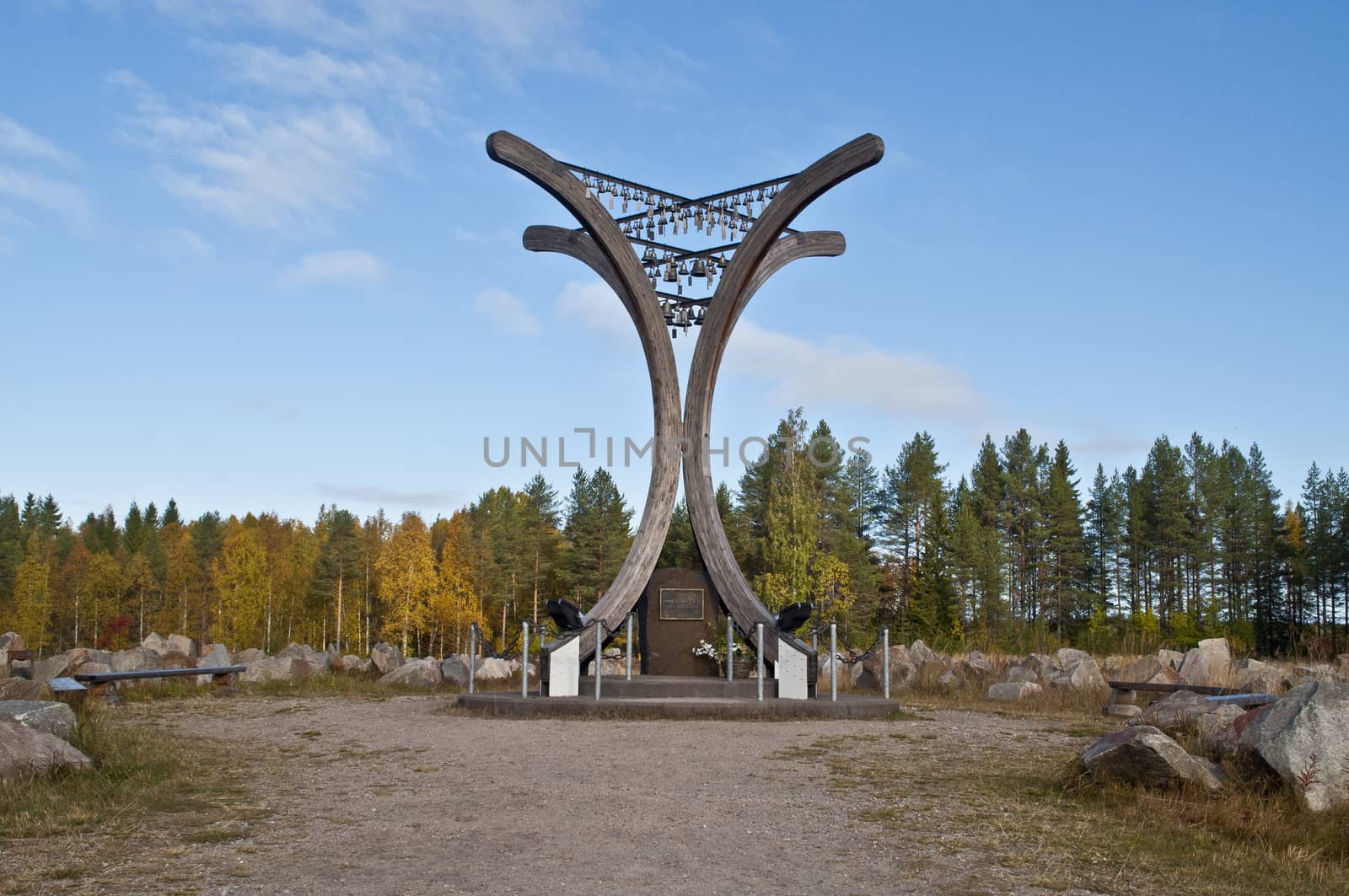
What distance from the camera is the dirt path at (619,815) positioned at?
4.79 metres

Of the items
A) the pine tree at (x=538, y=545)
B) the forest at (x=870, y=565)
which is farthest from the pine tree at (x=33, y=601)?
the pine tree at (x=538, y=545)

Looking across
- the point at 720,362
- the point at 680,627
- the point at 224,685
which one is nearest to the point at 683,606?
the point at 680,627

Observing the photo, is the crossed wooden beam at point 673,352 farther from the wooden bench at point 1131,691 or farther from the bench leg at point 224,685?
the bench leg at point 224,685

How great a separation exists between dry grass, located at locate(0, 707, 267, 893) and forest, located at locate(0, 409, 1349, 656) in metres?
30.7

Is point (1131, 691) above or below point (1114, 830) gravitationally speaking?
below

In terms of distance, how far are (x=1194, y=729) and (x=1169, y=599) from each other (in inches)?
1865

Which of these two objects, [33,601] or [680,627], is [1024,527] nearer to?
[680,627]

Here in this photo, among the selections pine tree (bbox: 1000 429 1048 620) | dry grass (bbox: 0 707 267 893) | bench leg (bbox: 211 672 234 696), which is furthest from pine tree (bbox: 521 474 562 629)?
dry grass (bbox: 0 707 267 893)

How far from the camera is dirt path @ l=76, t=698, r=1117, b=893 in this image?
479 cm

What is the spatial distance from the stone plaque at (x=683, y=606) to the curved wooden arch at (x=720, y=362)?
0.44m

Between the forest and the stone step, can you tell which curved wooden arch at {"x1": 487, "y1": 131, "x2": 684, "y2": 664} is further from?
the forest

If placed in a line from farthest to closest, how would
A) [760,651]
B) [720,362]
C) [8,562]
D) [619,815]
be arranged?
[8,562]
[720,362]
[760,651]
[619,815]

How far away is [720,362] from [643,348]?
1.12 metres

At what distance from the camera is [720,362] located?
15.2 metres
